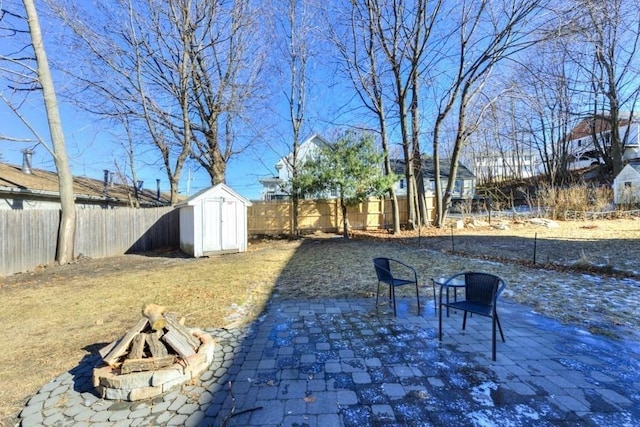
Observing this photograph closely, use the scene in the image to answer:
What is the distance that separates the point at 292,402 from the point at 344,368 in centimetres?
59

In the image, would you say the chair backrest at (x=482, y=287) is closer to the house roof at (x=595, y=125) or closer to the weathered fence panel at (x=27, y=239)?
the weathered fence panel at (x=27, y=239)

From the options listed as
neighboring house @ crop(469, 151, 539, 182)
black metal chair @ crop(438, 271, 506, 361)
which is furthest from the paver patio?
neighboring house @ crop(469, 151, 539, 182)

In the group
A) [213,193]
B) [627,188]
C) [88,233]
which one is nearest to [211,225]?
[213,193]

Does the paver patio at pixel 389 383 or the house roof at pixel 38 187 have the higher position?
the house roof at pixel 38 187

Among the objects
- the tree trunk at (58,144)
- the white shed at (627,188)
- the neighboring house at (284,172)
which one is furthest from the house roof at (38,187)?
the white shed at (627,188)

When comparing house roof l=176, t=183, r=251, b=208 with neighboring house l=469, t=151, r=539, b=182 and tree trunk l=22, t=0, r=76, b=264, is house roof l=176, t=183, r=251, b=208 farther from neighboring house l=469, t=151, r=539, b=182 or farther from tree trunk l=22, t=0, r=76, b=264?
neighboring house l=469, t=151, r=539, b=182

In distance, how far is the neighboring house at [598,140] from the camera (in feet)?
78.0

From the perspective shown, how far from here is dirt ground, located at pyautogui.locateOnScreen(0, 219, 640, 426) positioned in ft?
10.8

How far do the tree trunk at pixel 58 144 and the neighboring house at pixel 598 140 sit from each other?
3117cm

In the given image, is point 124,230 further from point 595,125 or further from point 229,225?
point 595,125

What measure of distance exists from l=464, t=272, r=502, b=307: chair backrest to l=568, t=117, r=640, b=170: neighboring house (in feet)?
89.8

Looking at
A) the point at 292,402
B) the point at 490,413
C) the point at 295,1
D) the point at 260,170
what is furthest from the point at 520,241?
the point at 295,1

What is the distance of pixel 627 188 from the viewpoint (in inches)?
607

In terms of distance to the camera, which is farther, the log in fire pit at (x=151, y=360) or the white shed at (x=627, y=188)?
the white shed at (x=627, y=188)
